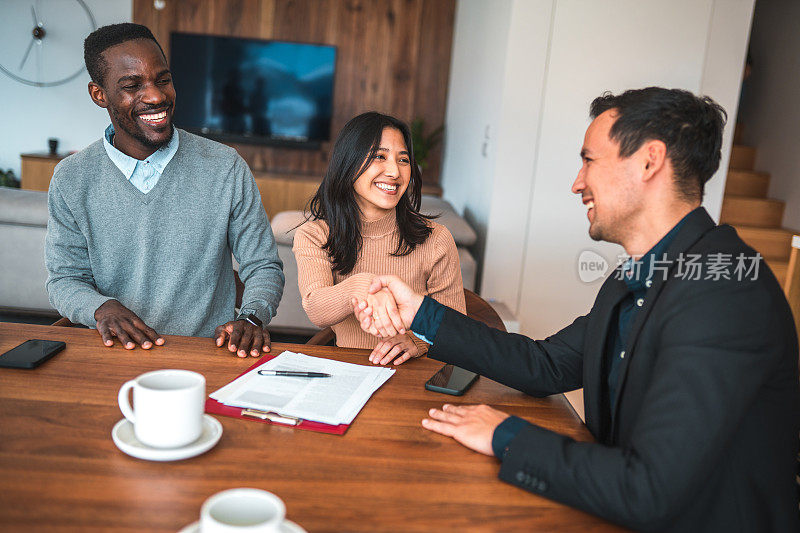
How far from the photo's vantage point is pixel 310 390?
1.20 meters

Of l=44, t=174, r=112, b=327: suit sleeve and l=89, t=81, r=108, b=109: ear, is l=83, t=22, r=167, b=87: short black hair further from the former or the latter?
l=44, t=174, r=112, b=327: suit sleeve

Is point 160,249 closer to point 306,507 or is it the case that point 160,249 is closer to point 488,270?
point 306,507

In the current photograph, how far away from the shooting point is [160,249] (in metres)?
1.86

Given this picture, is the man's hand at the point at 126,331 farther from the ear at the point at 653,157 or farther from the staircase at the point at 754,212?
the staircase at the point at 754,212

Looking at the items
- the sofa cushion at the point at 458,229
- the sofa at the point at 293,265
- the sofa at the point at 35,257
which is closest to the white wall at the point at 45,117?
the sofa at the point at 35,257

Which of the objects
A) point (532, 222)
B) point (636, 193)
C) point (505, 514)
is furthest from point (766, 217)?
point (505, 514)

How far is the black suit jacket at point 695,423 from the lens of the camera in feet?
2.93

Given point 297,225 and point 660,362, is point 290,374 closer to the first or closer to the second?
point 660,362

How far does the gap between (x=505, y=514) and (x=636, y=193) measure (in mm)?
616

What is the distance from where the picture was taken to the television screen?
20.4 feet

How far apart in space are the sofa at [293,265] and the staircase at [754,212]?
8.70ft

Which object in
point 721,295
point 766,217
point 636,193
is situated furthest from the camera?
point 766,217

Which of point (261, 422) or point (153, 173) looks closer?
point (261, 422)

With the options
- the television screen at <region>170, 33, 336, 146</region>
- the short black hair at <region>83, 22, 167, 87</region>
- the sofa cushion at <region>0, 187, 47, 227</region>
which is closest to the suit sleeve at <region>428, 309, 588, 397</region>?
the short black hair at <region>83, 22, 167, 87</region>
